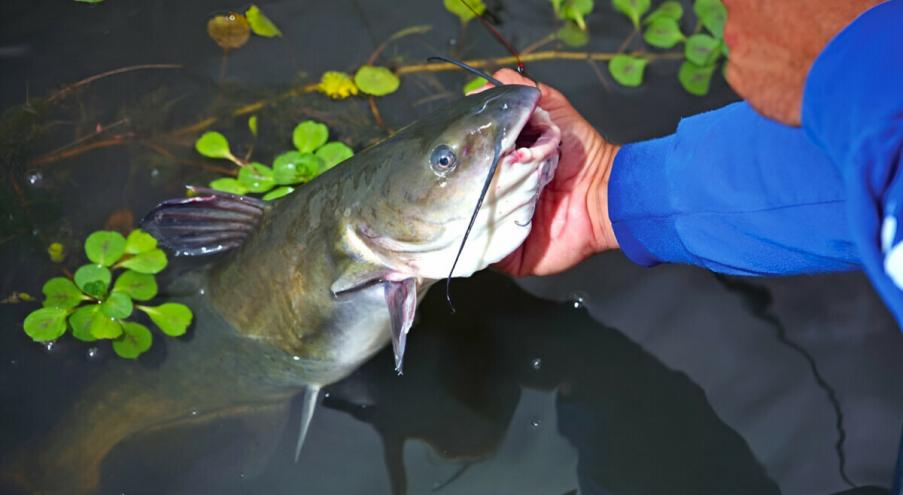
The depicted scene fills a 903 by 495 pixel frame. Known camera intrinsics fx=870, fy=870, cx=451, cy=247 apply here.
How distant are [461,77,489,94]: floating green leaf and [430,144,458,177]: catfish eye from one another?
1.10 meters

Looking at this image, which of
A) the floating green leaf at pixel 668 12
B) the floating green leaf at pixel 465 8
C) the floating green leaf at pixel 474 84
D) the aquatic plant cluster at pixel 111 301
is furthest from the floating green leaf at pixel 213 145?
the floating green leaf at pixel 668 12

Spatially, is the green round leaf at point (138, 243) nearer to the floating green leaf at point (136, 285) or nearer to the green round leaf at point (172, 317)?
the floating green leaf at point (136, 285)

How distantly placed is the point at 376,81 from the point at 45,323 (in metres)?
1.32

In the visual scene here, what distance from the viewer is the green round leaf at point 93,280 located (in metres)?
2.55

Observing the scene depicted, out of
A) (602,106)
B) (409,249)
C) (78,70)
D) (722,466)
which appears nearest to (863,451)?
(722,466)

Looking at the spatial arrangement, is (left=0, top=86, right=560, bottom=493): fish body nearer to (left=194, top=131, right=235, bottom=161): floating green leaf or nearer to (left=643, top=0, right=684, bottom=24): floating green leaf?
(left=194, top=131, right=235, bottom=161): floating green leaf

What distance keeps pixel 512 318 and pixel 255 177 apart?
93 cm

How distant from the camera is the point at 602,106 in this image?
3107 mm

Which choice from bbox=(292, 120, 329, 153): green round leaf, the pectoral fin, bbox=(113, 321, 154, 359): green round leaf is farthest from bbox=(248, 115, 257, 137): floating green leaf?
the pectoral fin

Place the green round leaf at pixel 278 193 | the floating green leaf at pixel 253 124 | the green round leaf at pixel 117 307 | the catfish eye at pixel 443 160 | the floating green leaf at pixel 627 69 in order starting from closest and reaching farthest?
the catfish eye at pixel 443 160 → the green round leaf at pixel 117 307 → the green round leaf at pixel 278 193 → the floating green leaf at pixel 253 124 → the floating green leaf at pixel 627 69

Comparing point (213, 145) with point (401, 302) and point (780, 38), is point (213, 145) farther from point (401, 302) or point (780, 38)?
point (780, 38)

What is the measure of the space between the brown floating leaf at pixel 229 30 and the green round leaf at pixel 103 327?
3.70ft

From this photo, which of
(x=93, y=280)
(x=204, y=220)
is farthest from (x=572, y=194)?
→ (x=93, y=280)

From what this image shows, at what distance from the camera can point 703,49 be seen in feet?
10.1
